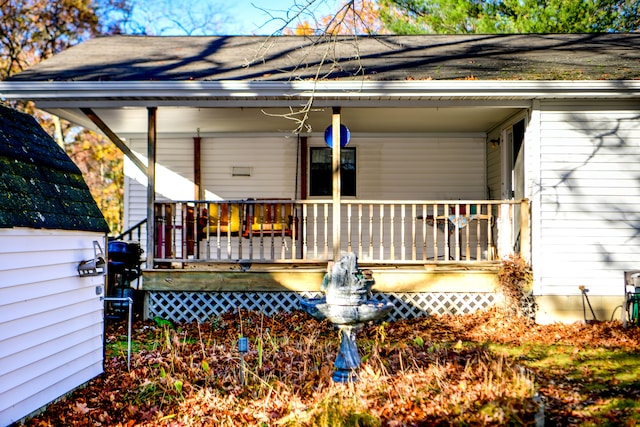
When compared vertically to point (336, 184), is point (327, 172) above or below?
above

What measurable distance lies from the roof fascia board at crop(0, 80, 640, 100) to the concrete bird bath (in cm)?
347

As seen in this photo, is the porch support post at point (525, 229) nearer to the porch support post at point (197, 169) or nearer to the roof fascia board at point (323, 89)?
the roof fascia board at point (323, 89)

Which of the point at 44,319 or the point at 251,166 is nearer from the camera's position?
the point at 44,319

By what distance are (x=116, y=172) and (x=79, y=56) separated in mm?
16764

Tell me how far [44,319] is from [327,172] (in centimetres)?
786

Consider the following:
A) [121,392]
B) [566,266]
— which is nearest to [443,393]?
[121,392]

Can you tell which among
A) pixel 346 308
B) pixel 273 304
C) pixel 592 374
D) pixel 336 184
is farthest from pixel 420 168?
pixel 346 308

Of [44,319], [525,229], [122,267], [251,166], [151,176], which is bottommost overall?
[44,319]

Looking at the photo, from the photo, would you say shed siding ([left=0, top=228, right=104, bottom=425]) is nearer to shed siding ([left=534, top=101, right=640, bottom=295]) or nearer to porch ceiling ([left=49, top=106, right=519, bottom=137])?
porch ceiling ([left=49, top=106, right=519, bottom=137])

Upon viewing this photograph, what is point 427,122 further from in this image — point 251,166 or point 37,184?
point 37,184

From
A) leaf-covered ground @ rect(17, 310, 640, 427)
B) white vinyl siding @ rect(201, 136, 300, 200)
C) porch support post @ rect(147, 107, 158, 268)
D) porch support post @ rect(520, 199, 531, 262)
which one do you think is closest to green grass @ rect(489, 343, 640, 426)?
leaf-covered ground @ rect(17, 310, 640, 427)

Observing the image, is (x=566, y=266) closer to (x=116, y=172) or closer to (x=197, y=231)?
(x=197, y=231)

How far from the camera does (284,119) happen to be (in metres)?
11.1

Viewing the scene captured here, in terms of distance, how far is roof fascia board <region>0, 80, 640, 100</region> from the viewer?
855 centimetres
